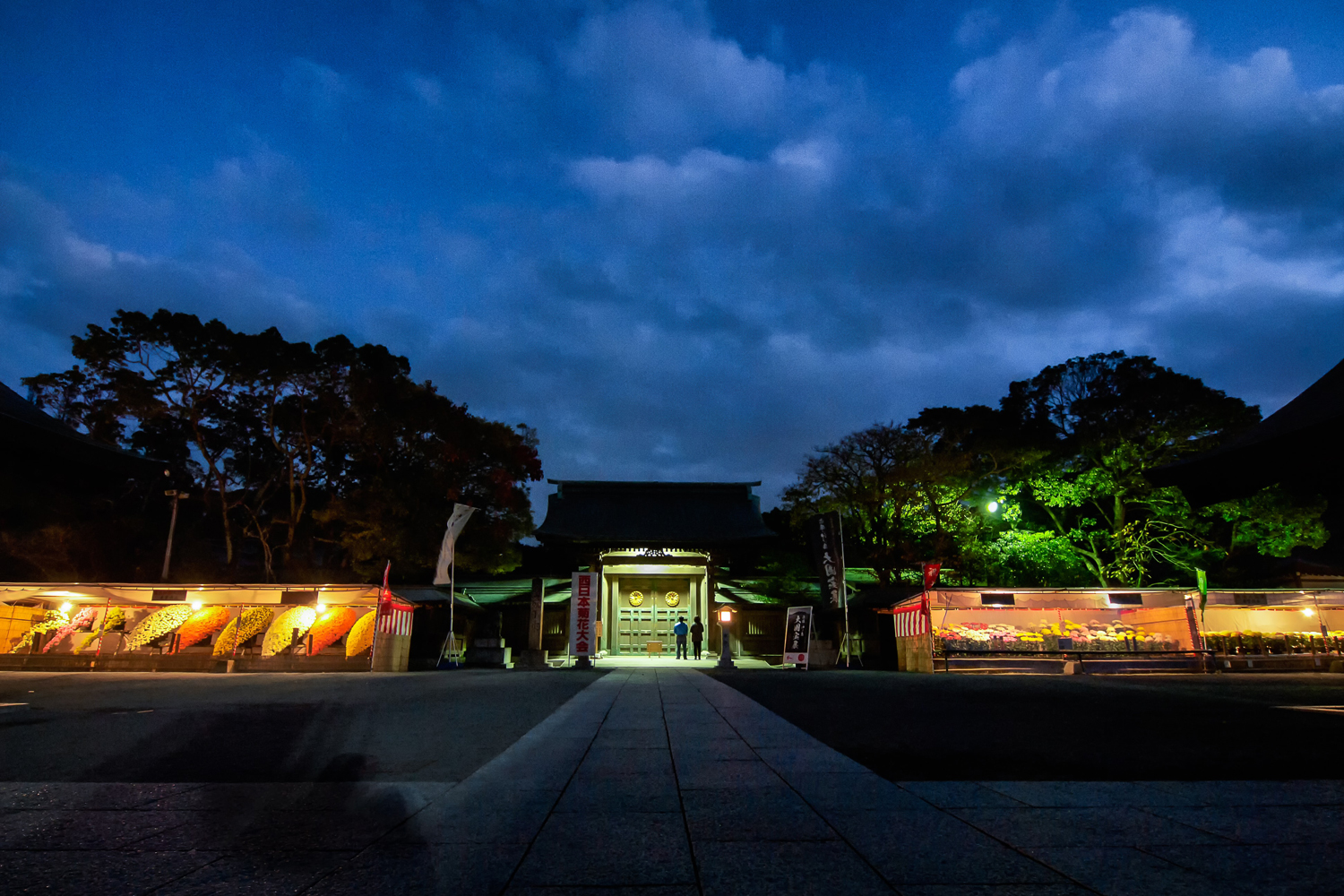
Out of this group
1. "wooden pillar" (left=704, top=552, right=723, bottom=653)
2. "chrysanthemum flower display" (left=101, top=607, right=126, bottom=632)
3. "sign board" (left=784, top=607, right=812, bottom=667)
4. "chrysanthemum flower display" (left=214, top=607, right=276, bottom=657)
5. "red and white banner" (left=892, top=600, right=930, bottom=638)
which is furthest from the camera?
"wooden pillar" (left=704, top=552, right=723, bottom=653)

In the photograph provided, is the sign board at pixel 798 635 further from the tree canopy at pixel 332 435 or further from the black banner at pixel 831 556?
the tree canopy at pixel 332 435

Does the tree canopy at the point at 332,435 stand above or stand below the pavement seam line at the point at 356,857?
above

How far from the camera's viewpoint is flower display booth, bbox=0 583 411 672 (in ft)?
53.3

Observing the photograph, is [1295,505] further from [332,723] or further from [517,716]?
[332,723]

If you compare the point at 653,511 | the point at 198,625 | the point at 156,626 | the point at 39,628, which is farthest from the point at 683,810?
the point at 653,511

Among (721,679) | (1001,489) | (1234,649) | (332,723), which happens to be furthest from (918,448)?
(332,723)

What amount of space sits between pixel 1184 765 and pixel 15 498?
8.33 metres

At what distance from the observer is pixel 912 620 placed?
16.8 metres

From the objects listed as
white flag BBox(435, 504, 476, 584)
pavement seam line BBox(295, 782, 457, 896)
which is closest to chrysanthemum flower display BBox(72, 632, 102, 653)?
white flag BBox(435, 504, 476, 584)

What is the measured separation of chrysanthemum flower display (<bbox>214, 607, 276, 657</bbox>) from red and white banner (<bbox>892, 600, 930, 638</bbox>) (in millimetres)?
16631

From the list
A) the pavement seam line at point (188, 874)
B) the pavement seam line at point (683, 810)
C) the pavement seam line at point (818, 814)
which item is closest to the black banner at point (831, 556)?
the pavement seam line at point (683, 810)

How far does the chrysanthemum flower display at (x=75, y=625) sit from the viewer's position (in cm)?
1664

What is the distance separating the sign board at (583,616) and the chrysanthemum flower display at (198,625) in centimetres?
927

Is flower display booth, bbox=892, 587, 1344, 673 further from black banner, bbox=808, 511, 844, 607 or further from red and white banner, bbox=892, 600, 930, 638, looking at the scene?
black banner, bbox=808, 511, 844, 607
